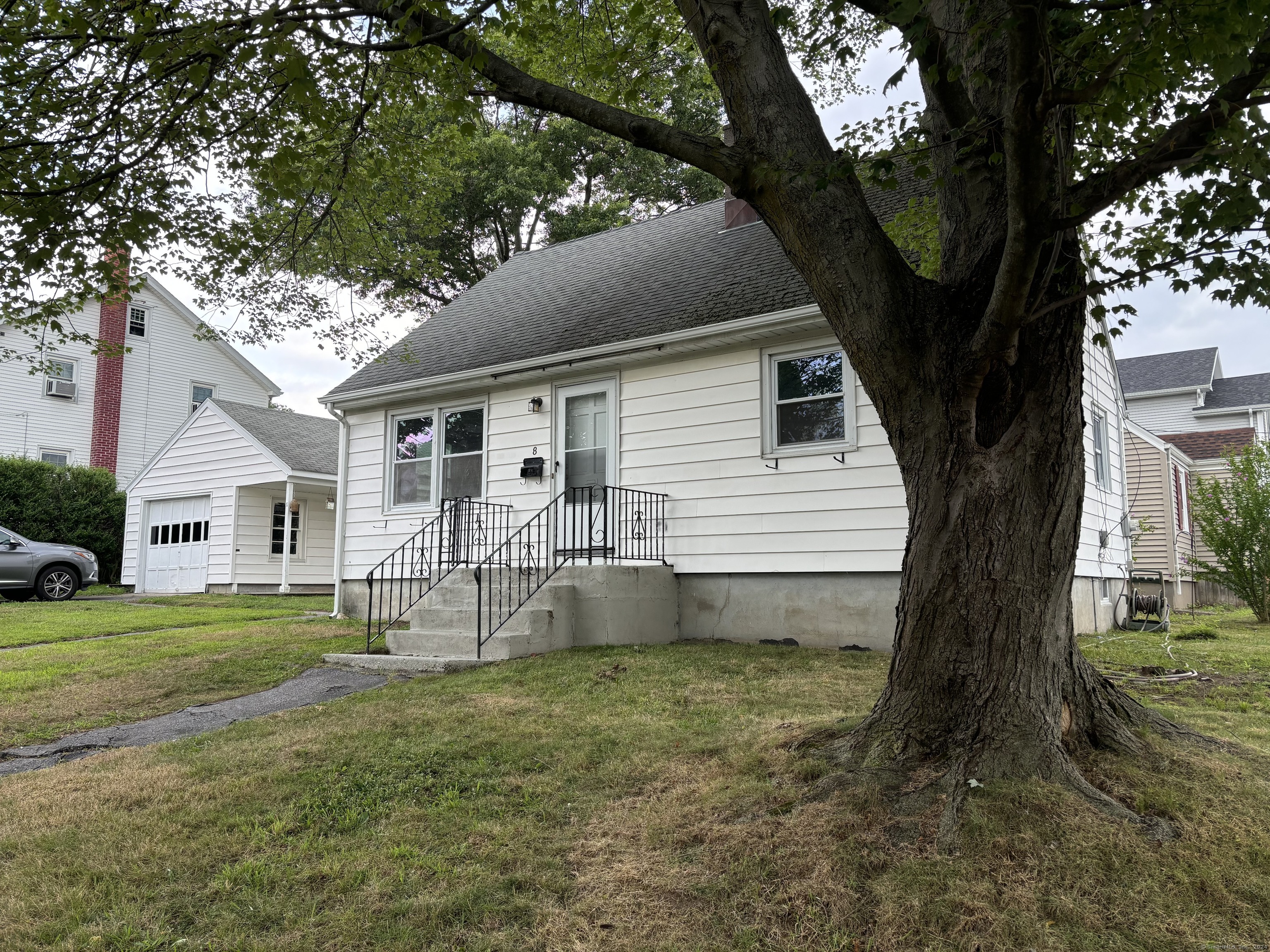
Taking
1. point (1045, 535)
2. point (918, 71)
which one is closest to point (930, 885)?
point (1045, 535)

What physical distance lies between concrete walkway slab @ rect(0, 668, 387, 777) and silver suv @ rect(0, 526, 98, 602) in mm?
10290

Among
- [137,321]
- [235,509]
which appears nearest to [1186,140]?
[235,509]

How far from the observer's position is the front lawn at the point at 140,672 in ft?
19.3

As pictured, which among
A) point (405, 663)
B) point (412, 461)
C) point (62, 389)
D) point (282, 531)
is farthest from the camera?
point (62, 389)

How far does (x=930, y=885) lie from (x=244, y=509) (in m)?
18.0

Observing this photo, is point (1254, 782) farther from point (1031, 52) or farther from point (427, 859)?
point (427, 859)

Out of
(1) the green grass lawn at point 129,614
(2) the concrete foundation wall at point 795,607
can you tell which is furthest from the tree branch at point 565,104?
(1) the green grass lawn at point 129,614

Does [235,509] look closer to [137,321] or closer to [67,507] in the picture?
[67,507]

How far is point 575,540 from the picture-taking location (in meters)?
9.77

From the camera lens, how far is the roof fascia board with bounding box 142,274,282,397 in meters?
25.1

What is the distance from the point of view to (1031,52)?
8.72ft

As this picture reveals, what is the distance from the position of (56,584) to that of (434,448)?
882 centimetres

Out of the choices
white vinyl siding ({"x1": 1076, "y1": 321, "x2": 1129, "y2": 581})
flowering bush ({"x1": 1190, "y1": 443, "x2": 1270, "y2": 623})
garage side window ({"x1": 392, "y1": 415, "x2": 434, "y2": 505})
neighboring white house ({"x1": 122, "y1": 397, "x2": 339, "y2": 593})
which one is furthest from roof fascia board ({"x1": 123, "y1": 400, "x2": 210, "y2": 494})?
flowering bush ({"x1": 1190, "y1": 443, "x2": 1270, "y2": 623})

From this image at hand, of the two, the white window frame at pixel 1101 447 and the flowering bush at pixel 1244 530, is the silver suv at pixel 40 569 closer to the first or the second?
the white window frame at pixel 1101 447
